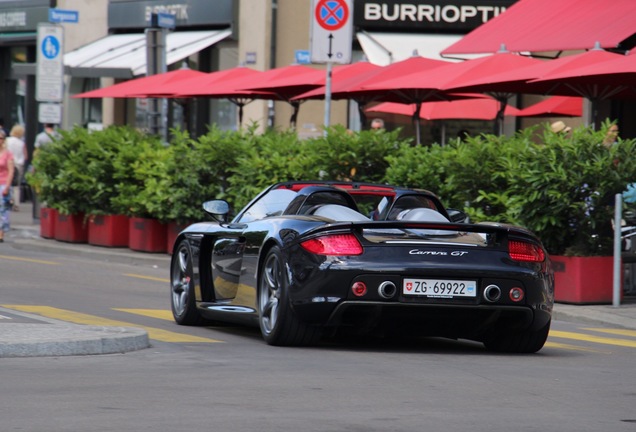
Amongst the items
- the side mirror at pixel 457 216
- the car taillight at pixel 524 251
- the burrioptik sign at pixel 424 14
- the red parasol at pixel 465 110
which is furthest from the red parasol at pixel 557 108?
the car taillight at pixel 524 251

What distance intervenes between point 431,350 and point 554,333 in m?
2.61

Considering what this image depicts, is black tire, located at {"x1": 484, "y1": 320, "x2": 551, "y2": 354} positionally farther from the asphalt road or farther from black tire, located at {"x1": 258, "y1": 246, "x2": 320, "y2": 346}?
black tire, located at {"x1": 258, "y1": 246, "x2": 320, "y2": 346}

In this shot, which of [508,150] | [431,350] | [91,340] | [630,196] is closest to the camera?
[91,340]

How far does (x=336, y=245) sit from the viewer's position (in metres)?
9.70

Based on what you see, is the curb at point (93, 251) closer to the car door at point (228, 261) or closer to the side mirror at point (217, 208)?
the car door at point (228, 261)

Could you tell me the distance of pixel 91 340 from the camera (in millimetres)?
9570

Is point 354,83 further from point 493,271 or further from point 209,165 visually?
point 493,271

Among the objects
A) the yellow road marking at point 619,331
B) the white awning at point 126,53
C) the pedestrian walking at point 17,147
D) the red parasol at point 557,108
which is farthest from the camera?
the white awning at point 126,53

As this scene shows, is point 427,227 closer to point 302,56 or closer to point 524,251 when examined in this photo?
point 524,251

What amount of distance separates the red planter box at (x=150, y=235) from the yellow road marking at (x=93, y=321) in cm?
844

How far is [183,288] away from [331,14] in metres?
6.41

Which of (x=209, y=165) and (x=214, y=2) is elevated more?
(x=214, y=2)

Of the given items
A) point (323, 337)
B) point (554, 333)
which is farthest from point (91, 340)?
point (554, 333)

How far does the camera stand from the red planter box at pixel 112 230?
2253cm
